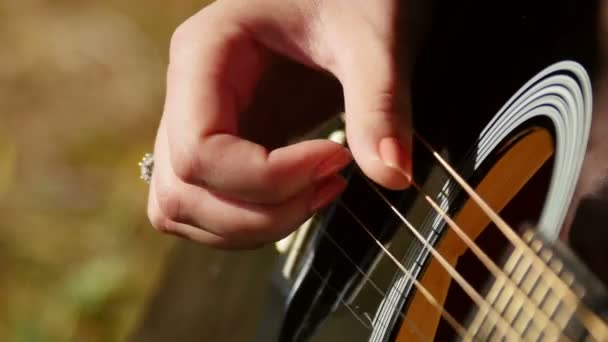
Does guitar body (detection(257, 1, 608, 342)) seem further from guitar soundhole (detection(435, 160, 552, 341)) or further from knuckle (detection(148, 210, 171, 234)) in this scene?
knuckle (detection(148, 210, 171, 234))

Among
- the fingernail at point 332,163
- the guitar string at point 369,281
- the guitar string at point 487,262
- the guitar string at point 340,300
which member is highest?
the fingernail at point 332,163

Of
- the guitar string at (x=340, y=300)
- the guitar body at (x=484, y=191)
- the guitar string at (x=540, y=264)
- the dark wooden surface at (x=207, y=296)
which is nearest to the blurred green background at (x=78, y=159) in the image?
the dark wooden surface at (x=207, y=296)

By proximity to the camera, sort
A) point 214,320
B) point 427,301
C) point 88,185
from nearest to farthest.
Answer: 1. point 427,301
2. point 214,320
3. point 88,185

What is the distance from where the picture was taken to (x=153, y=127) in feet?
3.47

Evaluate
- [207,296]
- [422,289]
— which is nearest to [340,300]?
[422,289]

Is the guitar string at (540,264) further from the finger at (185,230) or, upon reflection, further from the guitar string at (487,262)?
the finger at (185,230)

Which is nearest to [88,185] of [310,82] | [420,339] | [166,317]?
[166,317]

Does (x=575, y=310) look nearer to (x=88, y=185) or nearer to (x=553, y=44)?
(x=553, y=44)

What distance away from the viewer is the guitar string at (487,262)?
397 mm

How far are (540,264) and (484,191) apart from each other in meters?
0.08

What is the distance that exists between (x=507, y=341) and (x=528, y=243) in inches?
2.5

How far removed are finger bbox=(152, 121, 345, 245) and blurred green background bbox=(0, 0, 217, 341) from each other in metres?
0.47

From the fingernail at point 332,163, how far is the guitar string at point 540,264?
0.20 feet

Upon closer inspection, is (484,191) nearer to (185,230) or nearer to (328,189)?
(328,189)
